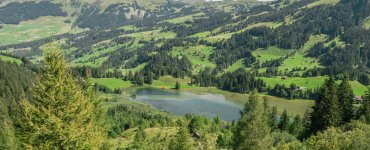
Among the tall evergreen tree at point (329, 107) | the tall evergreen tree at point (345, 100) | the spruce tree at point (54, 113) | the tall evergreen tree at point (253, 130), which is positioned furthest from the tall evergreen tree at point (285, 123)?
the spruce tree at point (54, 113)

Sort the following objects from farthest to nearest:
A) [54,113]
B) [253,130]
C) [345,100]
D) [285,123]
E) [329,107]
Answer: [285,123]
[345,100]
[329,107]
[253,130]
[54,113]

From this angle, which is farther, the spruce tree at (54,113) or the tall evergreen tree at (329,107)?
the tall evergreen tree at (329,107)

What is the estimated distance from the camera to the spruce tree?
28.4 meters

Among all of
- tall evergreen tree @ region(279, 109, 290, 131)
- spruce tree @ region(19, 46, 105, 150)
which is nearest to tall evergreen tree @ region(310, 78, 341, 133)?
tall evergreen tree @ region(279, 109, 290, 131)

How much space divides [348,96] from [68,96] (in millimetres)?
77450

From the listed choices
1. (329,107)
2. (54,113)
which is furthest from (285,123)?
(54,113)

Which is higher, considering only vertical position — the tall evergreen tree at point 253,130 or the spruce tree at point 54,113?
the spruce tree at point 54,113

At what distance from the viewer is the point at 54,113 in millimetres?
28969

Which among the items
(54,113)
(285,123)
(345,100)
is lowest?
(285,123)

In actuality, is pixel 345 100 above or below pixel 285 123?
above

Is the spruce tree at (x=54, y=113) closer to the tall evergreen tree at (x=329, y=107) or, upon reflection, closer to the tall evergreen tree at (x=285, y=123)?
the tall evergreen tree at (x=329, y=107)

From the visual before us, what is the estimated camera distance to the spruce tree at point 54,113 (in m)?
28.4

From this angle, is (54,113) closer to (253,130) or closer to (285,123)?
(253,130)

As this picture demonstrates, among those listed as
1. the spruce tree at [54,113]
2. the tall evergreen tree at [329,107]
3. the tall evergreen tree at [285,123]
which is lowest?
the tall evergreen tree at [285,123]
